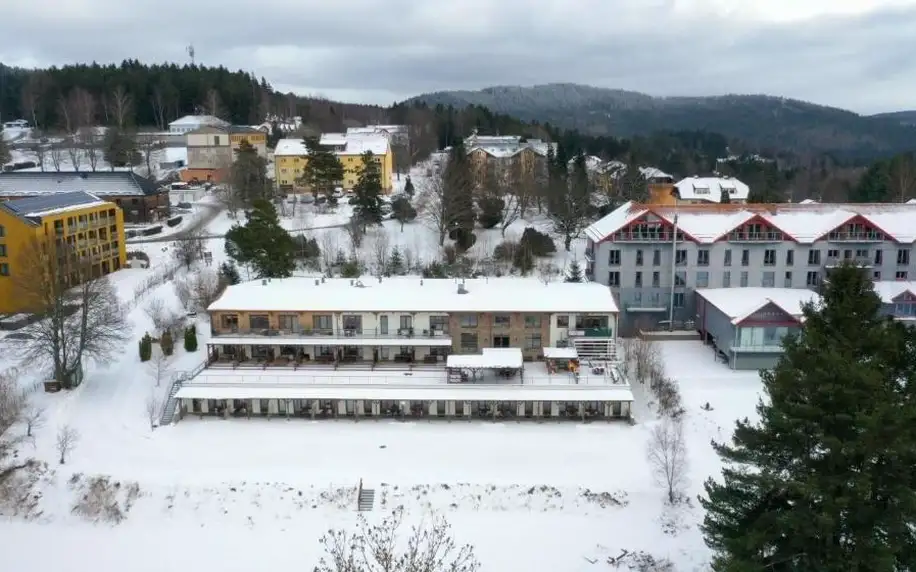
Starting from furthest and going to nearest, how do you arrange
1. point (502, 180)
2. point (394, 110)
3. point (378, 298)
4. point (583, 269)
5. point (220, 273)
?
point (394, 110) → point (502, 180) → point (583, 269) → point (220, 273) → point (378, 298)

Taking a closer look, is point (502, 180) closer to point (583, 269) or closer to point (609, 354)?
point (583, 269)

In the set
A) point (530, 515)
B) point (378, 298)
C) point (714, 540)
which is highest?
point (378, 298)

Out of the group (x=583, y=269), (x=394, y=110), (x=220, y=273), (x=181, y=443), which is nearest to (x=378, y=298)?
(x=181, y=443)

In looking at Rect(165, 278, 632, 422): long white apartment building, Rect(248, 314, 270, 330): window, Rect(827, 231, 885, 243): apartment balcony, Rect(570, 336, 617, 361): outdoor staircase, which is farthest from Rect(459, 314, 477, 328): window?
Rect(827, 231, 885, 243): apartment balcony

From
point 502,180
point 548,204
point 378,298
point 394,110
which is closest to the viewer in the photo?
point 378,298

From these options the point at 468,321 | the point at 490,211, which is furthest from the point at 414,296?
the point at 490,211

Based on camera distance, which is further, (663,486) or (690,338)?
(690,338)

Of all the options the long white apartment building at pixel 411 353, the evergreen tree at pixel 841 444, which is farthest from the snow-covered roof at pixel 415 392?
the evergreen tree at pixel 841 444

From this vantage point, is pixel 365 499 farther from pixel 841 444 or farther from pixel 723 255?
pixel 723 255
